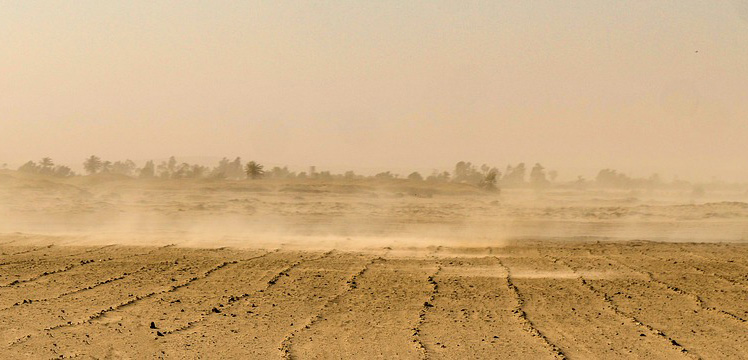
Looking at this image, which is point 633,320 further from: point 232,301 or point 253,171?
point 253,171

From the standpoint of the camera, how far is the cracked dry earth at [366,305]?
26.5 feet

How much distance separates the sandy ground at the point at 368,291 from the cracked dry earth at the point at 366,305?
0.03 m

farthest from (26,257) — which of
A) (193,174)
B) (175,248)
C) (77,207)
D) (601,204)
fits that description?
(193,174)

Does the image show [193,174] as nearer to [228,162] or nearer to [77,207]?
[228,162]

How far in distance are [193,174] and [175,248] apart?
41427 mm

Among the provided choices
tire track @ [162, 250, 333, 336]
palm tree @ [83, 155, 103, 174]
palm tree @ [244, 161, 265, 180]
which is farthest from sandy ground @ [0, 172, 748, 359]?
palm tree @ [83, 155, 103, 174]

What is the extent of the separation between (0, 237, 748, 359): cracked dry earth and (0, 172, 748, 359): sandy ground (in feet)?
0.11

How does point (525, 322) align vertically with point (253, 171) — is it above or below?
below

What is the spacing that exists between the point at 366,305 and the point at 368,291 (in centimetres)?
116

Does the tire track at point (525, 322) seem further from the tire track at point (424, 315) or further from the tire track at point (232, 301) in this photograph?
the tire track at point (232, 301)

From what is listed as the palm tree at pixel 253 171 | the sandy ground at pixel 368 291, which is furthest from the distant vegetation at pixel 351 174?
the sandy ground at pixel 368 291

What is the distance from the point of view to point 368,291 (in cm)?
1162

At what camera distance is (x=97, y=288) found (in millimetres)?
11656

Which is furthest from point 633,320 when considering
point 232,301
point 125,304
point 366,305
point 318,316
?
point 125,304
